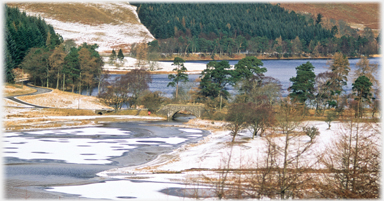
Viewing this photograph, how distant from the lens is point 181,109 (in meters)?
88.4

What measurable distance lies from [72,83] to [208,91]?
43347mm

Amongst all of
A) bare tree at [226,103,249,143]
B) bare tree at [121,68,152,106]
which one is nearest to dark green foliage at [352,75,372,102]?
bare tree at [226,103,249,143]

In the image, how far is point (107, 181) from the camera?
3888 centimetres

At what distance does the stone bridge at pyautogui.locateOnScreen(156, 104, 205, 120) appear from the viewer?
8738 centimetres

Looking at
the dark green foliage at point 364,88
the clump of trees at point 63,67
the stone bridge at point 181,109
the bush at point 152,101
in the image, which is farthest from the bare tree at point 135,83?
the dark green foliage at point 364,88

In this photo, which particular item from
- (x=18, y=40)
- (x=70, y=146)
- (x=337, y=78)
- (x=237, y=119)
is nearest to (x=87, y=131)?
(x=70, y=146)

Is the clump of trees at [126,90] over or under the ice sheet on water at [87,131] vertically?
over

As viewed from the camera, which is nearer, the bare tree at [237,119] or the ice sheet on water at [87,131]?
the bare tree at [237,119]

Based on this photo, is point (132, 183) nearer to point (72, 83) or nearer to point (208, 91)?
point (208, 91)

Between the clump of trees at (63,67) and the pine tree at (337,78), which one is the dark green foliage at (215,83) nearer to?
the pine tree at (337,78)

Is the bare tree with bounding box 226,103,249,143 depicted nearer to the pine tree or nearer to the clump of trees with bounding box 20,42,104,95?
the pine tree

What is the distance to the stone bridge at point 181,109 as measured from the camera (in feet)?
287

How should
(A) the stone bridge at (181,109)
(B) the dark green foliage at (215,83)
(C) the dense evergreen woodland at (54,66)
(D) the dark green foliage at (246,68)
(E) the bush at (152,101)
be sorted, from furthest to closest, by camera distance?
(C) the dense evergreen woodland at (54,66) < (D) the dark green foliage at (246,68) < (B) the dark green foliage at (215,83) < (E) the bush at (152,101) < (A) the stone bridge at (181,109)

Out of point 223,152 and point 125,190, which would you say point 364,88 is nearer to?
point 223,152
